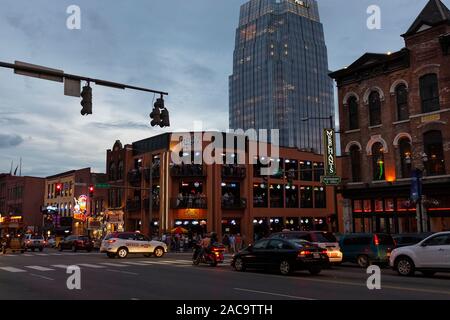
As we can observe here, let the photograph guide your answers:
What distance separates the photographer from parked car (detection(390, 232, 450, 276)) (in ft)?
56.0

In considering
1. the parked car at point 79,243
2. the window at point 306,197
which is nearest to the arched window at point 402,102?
the parked car at point 79,243

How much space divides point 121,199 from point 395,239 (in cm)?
4319

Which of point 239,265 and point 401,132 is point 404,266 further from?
point 401,132

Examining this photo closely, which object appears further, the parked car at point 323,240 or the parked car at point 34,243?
the parked car at point 34,243

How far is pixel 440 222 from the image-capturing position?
3005 cm

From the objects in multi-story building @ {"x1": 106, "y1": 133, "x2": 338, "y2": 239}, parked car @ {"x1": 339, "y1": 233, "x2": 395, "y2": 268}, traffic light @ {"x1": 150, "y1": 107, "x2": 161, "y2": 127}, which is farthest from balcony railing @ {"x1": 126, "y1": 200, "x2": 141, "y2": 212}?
traffic light @ {"x1": 150, "y1": 107, "x2": 161, "y2": 127}

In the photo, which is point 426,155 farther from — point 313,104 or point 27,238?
point 313,104

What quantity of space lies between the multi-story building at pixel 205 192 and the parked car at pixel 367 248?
23.2m

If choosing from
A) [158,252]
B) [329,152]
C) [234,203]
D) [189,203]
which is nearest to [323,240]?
[329,152]

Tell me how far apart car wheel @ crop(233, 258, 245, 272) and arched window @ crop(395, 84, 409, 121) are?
18106 millimetres

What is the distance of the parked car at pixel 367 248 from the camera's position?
887 inches

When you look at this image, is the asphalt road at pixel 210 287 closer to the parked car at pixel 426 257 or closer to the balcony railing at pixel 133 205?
the parked car at pixel 426 257
